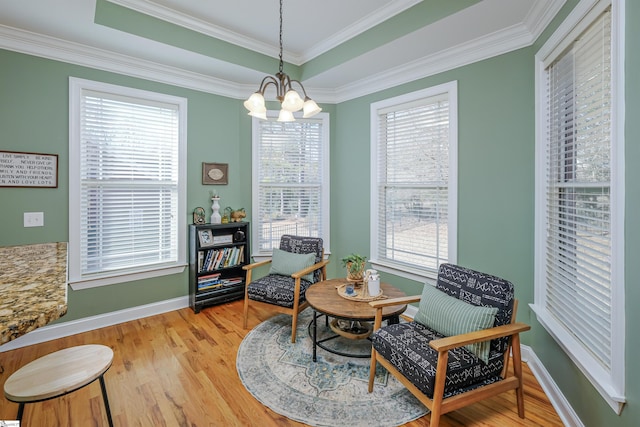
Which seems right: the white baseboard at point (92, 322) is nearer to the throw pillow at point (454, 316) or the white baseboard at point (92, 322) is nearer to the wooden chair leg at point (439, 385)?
the throw pillow at point (454, 316)

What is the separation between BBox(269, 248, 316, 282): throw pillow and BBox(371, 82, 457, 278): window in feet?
2.99

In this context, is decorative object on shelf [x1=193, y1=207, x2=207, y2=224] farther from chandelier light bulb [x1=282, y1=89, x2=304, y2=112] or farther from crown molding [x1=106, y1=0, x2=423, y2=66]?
chandelier light bulb [x1=282, y1=89, x2=304, y2=112]

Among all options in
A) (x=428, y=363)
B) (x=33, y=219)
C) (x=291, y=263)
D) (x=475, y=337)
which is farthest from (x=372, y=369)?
(x=33, y=219)

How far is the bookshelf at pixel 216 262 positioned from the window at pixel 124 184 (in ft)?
0.74

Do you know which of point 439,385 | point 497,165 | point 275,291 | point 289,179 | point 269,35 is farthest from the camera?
point 289,179

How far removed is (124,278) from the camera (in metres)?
3.23

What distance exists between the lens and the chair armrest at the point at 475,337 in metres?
1.57

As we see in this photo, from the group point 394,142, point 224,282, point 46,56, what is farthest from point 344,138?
point 46,56

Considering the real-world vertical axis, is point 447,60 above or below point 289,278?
above

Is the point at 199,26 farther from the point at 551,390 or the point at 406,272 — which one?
the point at 551,390

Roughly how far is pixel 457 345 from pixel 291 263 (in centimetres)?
200

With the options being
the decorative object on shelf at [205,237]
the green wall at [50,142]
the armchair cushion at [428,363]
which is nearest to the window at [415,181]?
the armchair cushion at [428,363]

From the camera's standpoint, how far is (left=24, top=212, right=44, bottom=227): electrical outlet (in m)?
2.71

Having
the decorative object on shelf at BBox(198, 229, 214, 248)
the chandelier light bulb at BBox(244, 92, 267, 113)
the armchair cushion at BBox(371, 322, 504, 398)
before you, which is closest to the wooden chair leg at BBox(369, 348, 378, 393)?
the armchair cushion at BBox(371, 322, 504, 398)
